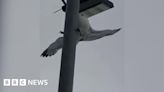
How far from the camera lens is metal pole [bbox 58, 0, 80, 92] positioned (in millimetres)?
229

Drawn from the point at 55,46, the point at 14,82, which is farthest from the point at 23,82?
the point at 55,46

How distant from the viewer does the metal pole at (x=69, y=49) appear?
229 mm

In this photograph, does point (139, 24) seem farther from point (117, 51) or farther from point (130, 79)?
point (130, 79)

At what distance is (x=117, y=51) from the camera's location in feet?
5.03

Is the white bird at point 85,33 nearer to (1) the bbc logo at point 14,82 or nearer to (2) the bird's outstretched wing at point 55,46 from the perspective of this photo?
(2) the bird's outstretched wing at point 55,46

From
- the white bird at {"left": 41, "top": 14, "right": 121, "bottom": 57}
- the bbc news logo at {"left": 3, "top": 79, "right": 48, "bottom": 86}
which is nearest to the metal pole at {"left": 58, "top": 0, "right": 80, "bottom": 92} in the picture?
the white bird at {"left": 41, "top": 14, "right": 121, "bottom": 57}

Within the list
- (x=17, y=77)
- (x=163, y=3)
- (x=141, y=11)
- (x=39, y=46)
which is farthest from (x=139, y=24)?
(x=17, y=77)

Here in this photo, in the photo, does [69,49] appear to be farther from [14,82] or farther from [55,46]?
[14,82]

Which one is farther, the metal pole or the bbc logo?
the bbc logo

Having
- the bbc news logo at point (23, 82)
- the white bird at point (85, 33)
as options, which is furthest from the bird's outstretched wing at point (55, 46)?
the bbc news logo at point (23, 82)

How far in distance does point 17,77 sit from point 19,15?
33 centimetres

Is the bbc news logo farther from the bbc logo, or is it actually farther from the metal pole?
the metal pole

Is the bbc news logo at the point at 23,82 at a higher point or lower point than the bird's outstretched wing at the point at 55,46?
lower

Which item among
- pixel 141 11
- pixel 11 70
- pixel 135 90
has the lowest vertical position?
pixel 135 90
